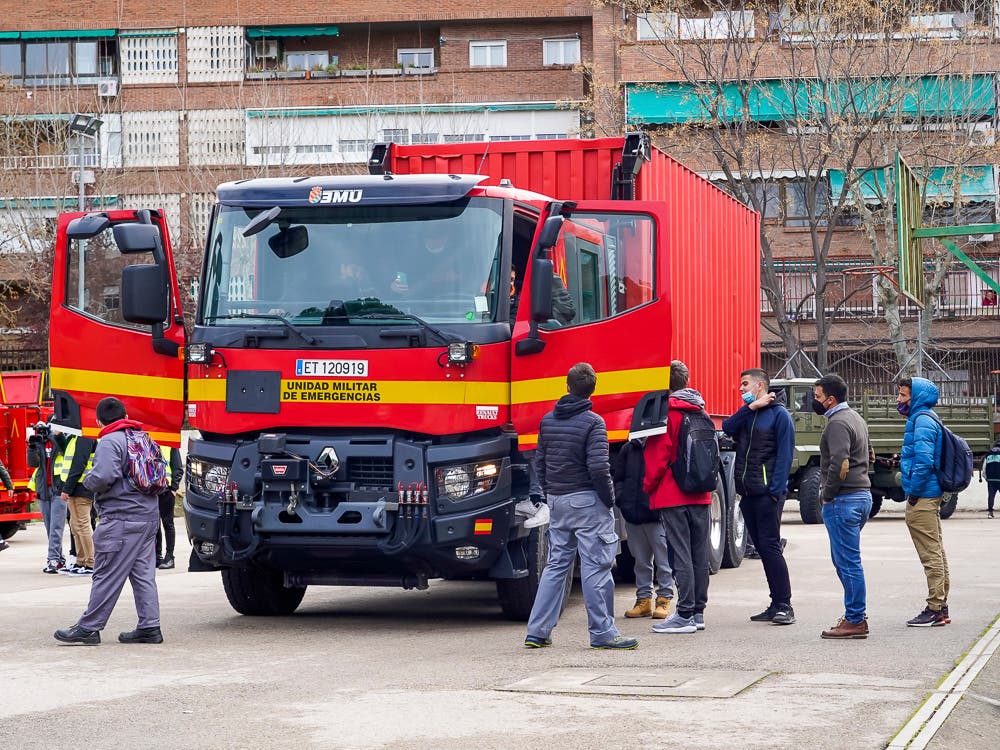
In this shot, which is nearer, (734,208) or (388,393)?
(388,393)

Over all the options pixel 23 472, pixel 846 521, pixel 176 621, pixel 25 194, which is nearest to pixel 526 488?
pixel 846 521

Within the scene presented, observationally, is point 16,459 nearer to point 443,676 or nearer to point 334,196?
point 334,196

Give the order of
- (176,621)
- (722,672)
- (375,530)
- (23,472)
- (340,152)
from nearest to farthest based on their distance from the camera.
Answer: (722,672), (375,530), (176,621), (23,472), (340,152)

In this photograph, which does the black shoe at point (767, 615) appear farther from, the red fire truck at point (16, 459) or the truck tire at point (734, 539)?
the red fire truck at point (16, 459)

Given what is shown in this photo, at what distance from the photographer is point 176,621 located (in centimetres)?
1224

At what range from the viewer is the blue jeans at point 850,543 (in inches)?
423

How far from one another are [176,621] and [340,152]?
31.8m

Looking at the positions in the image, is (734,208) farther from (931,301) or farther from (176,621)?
(931,301)

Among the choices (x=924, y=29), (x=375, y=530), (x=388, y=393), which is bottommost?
(x=375, y=530)

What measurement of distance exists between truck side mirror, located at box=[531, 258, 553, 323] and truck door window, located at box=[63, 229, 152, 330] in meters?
2.81

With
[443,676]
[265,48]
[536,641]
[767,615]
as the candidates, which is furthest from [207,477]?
[265,48]

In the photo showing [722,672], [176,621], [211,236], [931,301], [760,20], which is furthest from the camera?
[931,301]

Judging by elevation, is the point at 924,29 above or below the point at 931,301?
above

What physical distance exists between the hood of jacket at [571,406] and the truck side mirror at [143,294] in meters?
2.97
